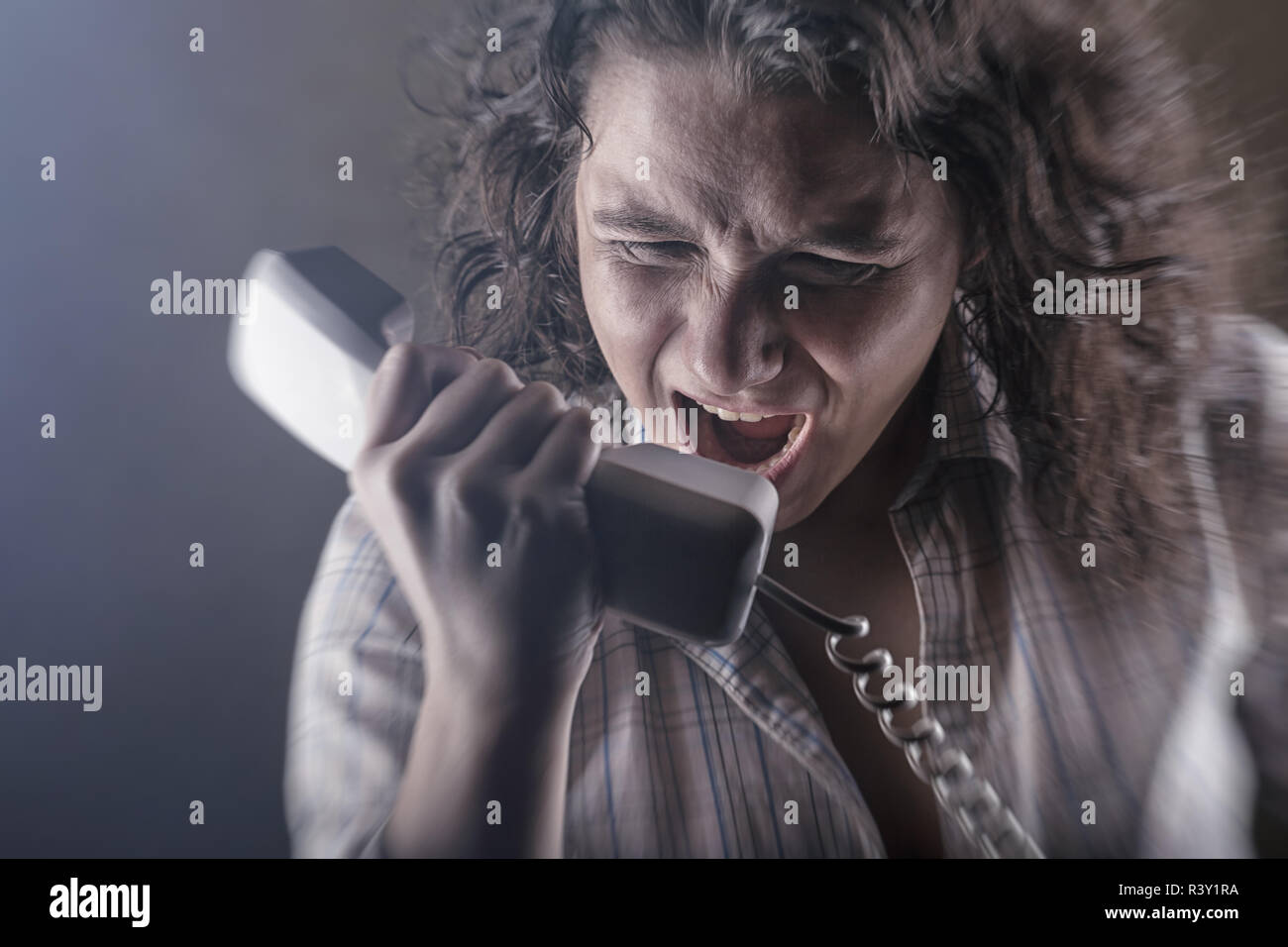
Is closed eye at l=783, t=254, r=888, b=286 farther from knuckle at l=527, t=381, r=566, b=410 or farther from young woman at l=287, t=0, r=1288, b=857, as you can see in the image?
knuckle at l=527, t=381, r=566, b=410

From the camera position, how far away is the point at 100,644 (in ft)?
4.22

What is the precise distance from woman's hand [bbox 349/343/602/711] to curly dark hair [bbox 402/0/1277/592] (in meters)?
0.09

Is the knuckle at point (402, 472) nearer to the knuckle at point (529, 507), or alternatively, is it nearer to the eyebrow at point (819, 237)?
the knuckle at point (529, 507)

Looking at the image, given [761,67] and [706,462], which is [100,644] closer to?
[706,462]

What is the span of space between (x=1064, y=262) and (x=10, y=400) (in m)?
1.46

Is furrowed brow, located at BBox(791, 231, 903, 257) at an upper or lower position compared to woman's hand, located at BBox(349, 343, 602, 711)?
upper

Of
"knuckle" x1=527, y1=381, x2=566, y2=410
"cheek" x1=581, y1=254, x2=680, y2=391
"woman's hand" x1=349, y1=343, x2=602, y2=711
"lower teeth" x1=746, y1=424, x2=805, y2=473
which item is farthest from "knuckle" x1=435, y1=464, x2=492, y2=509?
"lower teeth" x1=746, y1=424, x2=805, y2=473

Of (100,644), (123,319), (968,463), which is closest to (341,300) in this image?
(123,319)

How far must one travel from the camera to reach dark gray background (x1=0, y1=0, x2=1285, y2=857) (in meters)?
1.26

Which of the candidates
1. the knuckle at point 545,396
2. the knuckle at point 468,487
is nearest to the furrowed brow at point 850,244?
the knuckle at point 545,396

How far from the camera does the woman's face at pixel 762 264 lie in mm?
1144

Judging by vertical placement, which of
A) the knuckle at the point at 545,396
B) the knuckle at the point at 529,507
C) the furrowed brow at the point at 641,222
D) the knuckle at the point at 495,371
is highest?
the furrowed brow at the point at 641,222

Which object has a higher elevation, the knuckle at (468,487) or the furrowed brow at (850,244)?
the furrowed brow at (850,244)

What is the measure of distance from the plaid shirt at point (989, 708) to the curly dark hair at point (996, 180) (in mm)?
66
